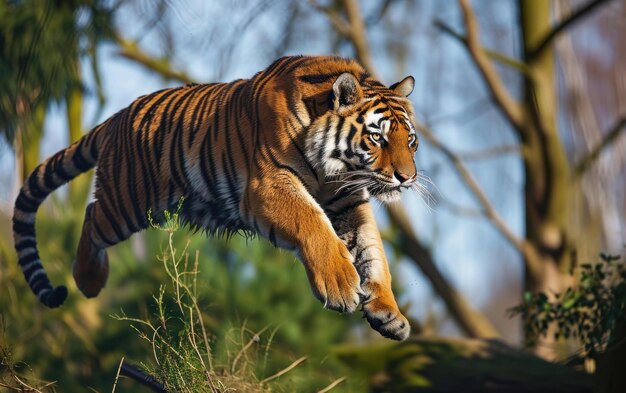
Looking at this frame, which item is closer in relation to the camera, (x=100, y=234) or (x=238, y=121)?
(x=238, y=121)

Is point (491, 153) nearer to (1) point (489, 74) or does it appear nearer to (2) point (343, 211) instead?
(1) point (489, 74)

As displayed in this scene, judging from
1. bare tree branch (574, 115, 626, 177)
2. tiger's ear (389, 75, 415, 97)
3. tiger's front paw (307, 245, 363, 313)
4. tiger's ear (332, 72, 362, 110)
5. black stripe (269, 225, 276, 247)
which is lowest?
tiger's front paw (307, 245, 363, 313)

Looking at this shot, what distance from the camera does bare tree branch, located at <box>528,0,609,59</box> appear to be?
1051cm

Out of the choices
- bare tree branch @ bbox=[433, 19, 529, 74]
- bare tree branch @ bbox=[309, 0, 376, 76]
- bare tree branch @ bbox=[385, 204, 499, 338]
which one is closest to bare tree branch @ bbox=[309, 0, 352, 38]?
bare tree branch @ bbox=[309, 0, 376, 76]

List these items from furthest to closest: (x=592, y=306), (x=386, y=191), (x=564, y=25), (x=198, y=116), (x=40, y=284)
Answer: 1. (x=564, y=25)
2. (x=592, y=306)
3. (x=40, y=284)
4. (x=198, y=116)
5. (x=386, y=191)

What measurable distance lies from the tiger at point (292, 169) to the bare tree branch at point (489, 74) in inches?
262

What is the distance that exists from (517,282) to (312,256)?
118ft

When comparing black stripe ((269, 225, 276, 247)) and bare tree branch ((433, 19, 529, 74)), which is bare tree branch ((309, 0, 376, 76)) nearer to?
bare tree branch ((433, 19, 529, 74))

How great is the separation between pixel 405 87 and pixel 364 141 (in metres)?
0.41

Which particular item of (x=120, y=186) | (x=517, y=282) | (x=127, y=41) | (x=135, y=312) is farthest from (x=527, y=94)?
(x=517, y=282)

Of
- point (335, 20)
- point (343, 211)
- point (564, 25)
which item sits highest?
point (335, 20)

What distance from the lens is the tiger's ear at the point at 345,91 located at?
152 inches

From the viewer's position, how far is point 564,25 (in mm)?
10969

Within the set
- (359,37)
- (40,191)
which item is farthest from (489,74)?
(40,191)
